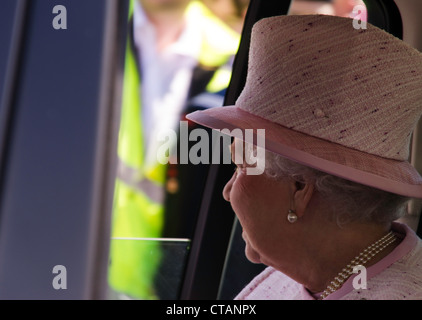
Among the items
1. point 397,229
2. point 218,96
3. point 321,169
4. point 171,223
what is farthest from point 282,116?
point 171,223

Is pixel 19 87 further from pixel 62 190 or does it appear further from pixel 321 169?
pixel 321 169

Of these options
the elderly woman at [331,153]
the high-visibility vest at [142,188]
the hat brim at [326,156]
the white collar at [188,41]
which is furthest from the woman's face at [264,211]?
the white collar at [188,41]

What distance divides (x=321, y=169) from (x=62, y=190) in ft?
2.42

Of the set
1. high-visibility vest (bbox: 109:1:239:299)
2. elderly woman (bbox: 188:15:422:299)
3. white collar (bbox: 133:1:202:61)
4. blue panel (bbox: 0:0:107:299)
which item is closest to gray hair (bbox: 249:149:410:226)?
Answer: elderly woman (bbox: 188:15:422:299)

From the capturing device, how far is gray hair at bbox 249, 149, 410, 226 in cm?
123

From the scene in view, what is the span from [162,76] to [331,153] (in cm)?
238

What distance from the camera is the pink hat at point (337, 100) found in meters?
1.18

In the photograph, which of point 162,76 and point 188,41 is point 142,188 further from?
point 188,41

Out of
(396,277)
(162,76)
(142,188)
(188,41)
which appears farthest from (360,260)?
(188,41)

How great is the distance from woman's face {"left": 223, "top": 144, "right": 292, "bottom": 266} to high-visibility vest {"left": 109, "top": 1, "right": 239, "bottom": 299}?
1245mm

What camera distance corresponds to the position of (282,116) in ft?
3.99

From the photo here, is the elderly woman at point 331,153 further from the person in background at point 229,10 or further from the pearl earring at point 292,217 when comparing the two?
the person in background at point 229,10

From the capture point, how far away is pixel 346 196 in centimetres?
123

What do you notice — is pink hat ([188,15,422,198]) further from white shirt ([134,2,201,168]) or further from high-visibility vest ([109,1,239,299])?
white shirt ([134,2,201,168])
